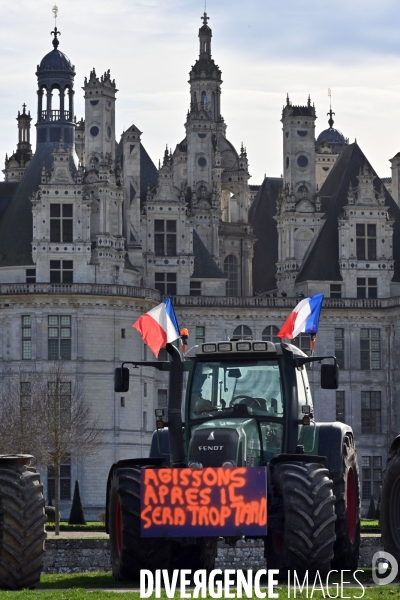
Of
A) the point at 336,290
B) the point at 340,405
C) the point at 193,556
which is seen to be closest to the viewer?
the point at 193,556

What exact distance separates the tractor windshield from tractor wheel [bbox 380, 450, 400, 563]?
8.31 feet

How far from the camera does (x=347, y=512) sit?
2945cm

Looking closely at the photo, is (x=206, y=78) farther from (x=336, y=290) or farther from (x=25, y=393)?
(x=25, y=393)

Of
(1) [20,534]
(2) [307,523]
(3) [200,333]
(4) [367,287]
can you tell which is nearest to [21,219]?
(3) [200,333]

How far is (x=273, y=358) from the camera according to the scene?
27.4m

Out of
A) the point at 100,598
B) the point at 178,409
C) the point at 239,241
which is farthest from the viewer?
the point at 239,241

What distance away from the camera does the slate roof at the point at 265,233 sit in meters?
89.1

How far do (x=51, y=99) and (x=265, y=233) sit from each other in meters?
15.1

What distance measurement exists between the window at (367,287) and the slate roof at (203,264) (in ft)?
21.3

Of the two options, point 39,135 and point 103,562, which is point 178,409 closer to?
point 103,562

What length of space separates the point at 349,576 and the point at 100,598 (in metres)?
6.25

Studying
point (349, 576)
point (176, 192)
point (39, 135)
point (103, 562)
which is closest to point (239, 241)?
point (176, 192)

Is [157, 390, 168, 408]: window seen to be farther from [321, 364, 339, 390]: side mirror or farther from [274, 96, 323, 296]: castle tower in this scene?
[321, 364, 339, 390]: side mirror

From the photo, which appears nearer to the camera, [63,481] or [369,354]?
[63,481]
